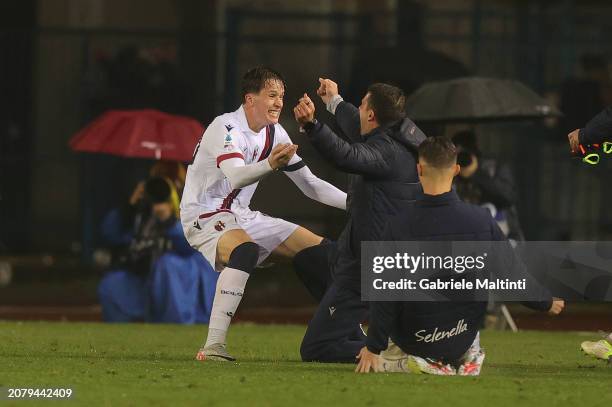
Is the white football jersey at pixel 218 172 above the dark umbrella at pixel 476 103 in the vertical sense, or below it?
above

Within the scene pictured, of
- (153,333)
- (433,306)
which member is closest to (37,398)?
(433,306)

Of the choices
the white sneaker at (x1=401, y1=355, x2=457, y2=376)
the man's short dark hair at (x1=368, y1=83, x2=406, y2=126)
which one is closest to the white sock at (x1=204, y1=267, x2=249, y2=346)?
the man's short dark hair at (x1=368, y1=83, x2=406, y2=126)

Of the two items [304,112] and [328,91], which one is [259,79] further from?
[304,112]

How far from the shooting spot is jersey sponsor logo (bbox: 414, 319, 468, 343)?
30.1ft

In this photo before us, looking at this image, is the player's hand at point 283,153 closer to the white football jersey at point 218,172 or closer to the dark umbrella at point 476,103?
the white football jersey at point 218,172

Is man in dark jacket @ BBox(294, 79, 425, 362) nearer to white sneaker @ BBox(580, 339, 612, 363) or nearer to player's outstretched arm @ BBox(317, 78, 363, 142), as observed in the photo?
player's outstretched arm @ BBox(317, 78, 363, 142)

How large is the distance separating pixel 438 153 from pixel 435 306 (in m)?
0.80

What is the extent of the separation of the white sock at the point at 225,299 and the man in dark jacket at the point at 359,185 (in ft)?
1.62

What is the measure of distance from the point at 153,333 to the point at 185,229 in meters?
2.92

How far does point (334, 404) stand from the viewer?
26.7 feet

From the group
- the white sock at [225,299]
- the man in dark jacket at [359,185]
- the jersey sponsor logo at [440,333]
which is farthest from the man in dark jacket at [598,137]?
the white sock at [225,299]

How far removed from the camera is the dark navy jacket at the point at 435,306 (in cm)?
904

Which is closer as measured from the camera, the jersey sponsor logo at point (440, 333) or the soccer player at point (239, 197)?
the jersey sponsor logo at point (440, 333)

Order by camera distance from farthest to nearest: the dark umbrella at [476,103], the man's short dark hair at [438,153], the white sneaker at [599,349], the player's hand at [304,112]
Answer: the dark umbrella at [476,103] → the white sneaker at [599,349] → the player's hand at [304,112] → the man's short dark hair at [438,153]
